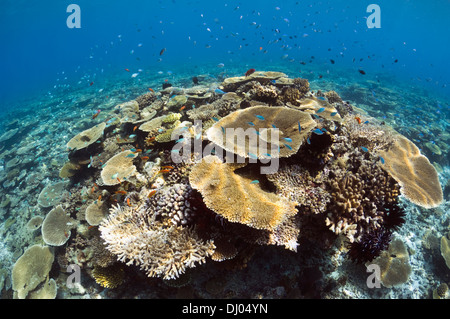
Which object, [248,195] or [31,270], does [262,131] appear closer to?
[248,195]

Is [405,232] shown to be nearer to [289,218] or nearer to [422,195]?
[422,195]

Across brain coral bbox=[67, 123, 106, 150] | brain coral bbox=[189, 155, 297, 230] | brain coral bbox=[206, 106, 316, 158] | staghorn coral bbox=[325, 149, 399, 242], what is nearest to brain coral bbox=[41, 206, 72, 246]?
brain coral bbox=[67, 123, 106, 150]

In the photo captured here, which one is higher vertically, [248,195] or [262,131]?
[262,131]

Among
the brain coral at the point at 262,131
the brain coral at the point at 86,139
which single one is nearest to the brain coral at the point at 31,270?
the brain coral at the point at 86,139

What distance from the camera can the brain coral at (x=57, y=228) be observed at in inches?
246

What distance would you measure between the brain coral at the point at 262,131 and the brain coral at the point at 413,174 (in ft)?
6.54

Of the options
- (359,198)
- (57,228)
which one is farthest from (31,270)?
(359,198)

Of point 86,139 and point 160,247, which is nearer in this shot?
point 160,247

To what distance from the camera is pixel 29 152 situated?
1266 centimetres

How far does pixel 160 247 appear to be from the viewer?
3.71 metres

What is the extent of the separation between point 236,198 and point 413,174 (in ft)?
13.0

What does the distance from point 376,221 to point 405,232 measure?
5074 mm

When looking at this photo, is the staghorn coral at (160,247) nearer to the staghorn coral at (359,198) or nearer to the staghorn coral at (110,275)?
the staghorn coral at (110,275)
